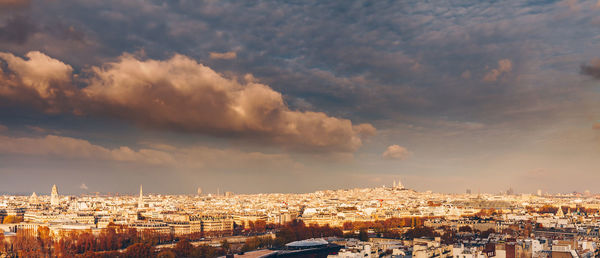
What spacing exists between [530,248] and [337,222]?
76309mm

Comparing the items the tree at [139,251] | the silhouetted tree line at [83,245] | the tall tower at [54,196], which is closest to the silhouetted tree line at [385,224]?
the silhouetted tree line at [83,245]

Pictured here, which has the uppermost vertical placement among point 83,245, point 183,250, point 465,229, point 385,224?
point 83,245

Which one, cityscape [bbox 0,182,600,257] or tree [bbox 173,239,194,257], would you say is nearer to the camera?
cityscape [bbox 0,182,600,257]

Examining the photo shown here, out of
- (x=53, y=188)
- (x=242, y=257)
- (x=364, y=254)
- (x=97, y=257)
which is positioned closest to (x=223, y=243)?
(x=242, y=257)

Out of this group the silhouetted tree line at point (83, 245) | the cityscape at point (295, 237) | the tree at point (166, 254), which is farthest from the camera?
the silhouetted tree line at point (83, 245)

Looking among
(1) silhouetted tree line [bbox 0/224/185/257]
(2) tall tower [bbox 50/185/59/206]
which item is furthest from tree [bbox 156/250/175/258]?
(2) tall tower [bbox 50/185/59/206]

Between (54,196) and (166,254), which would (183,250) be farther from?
(54,196)

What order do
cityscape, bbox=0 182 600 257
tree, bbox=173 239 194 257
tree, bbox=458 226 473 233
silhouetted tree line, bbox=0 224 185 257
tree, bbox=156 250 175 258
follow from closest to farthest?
cityscape, bbox=0 182 600 257 → tree, bbox=156 250 175 258 → silhouetted tree line, bbox=0 224 185 257 → tree, bbox=173 239 194 257 → tree, bbox=458 226 473 233

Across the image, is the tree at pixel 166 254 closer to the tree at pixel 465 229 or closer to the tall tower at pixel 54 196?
the tree at pixel 465 229

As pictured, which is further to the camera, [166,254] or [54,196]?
[54,196]

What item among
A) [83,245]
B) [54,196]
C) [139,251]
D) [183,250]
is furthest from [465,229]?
[54,196]

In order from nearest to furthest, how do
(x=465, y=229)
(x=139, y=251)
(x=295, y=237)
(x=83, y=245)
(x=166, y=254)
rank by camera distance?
(x=166, y=254) < (x=139, y=251) < (x=83, y=245) < (x=295, y=237) < (x=465, y=229)

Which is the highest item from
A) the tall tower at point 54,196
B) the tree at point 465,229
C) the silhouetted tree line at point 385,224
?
the tall tower at point 54,196

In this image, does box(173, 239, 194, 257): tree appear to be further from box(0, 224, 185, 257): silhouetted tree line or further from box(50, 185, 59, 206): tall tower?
box(50, 185, 59, 206): tall tower
